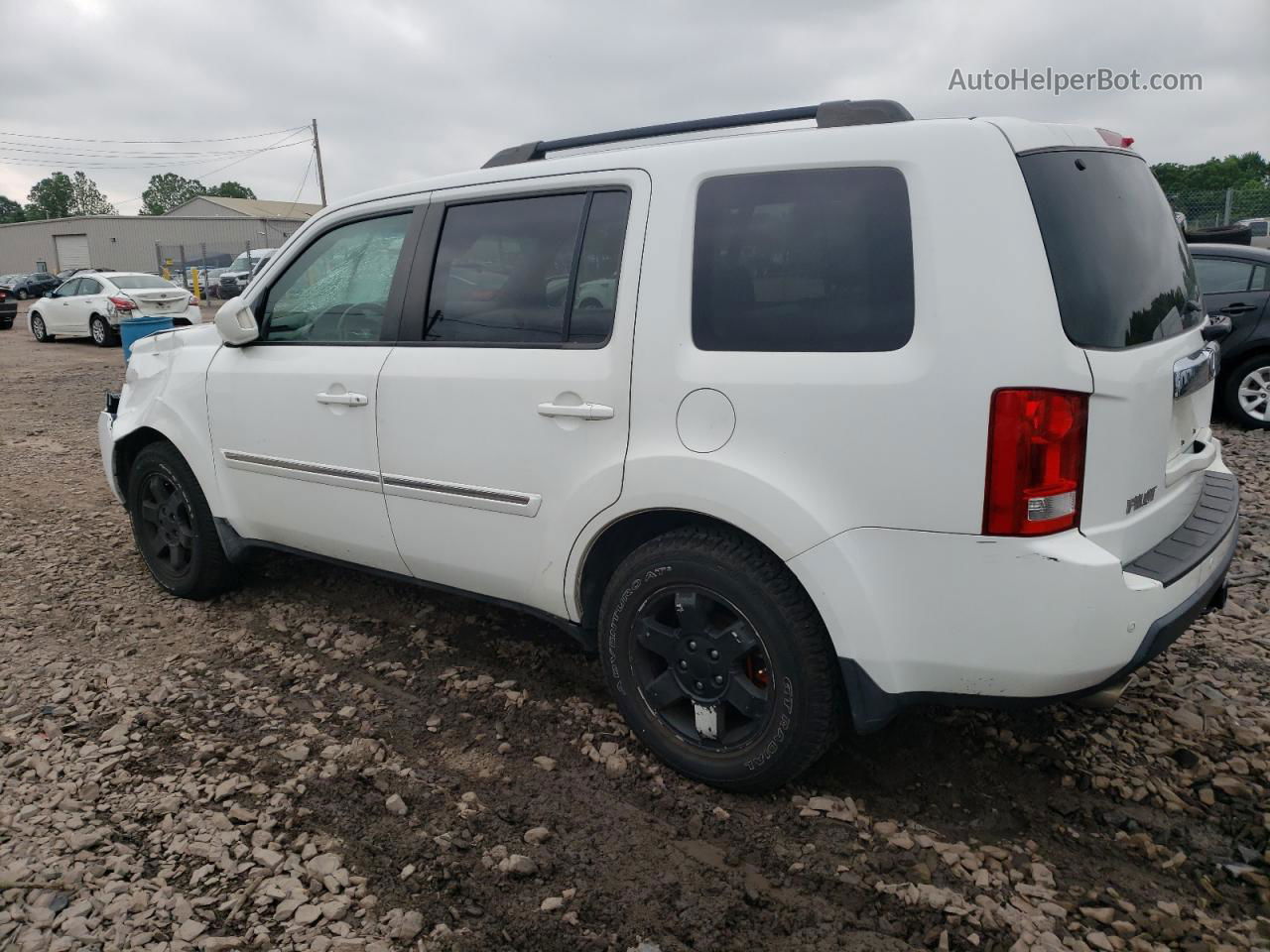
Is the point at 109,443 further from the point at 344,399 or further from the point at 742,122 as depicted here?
the point at 742,122

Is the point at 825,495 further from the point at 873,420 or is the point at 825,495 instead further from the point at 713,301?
the point at 713,301

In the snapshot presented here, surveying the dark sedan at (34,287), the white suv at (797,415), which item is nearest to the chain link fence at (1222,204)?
the white suv at (797,415)

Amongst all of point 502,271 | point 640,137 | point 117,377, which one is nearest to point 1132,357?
point 640,137

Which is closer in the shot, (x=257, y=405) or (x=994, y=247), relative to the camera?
(x=994, y=247)

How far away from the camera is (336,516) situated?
3666mm

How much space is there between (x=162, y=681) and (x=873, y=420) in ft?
9.75

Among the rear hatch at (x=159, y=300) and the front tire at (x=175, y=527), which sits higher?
the rear hatch at (x=159, y=300)

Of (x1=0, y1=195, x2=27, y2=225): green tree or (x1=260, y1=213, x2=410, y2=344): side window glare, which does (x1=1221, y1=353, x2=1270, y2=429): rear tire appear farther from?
(x1=0, y1=195, x2=27, y2=225): green tree

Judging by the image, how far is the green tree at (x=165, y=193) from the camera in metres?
110

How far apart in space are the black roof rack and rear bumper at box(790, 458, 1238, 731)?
3.76 feet

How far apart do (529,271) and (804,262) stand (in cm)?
100

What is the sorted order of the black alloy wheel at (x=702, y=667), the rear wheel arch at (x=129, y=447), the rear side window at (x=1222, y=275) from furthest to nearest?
the rear side window at (x=1222, y=275), the rear wheel arch at (x=129, y=447), the black alloy wheel at (x=702, y=667)

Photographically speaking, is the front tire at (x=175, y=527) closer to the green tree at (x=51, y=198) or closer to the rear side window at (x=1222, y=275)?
the rear side window at (x=1222, y=275)

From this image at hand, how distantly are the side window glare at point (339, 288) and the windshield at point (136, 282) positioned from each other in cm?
1756
